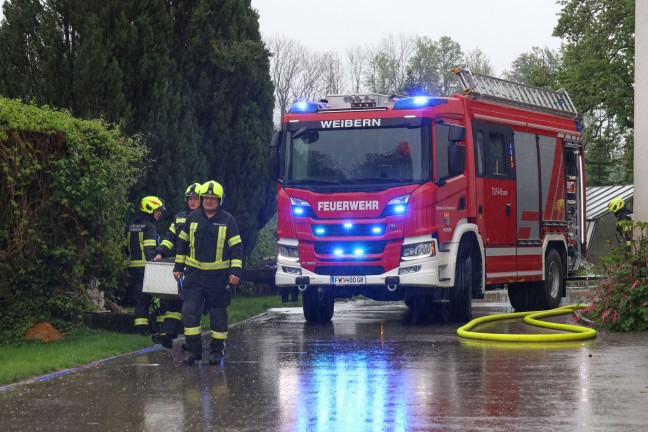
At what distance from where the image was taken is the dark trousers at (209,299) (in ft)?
39.1

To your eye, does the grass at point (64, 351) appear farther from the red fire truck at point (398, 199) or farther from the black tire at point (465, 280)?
the black tire at point (465, 280)

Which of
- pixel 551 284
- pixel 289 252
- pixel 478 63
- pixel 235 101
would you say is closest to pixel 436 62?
pixel 478 63

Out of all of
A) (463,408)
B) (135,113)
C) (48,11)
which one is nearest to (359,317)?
(135,113)

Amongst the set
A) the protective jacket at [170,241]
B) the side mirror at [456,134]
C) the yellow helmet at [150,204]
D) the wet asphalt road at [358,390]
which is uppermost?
the side mirror at [456,134]

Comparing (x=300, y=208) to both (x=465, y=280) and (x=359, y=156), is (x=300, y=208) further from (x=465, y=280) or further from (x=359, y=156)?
(x=465, y=280)

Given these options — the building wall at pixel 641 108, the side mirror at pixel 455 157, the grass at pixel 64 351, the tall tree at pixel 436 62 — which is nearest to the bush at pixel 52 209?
the grass at pixel 64 351

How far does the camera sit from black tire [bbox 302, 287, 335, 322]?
17.3m

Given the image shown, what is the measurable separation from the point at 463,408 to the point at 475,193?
28.7 ft

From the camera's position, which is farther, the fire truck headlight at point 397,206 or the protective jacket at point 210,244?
the fire truck headlight at point 397,206

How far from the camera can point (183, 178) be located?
734 inches

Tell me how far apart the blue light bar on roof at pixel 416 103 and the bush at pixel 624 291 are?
324 centimetres

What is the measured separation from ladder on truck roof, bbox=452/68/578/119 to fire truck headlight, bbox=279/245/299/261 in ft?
11.3

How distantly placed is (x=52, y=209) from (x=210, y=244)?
276 centimetres

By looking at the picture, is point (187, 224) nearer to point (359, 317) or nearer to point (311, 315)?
point (311, 315)
